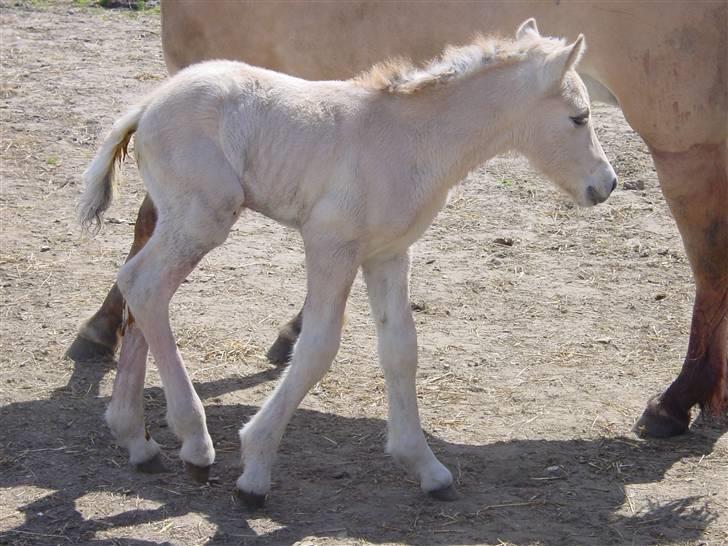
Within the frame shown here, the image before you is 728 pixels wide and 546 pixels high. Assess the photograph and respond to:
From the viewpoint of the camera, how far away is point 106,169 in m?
4.27

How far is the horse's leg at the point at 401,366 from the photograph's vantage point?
4312 millimetres

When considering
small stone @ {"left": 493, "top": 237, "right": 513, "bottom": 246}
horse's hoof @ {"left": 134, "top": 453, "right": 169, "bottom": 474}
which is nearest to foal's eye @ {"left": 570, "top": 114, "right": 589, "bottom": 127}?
horse's hoof @ {"left": 134, "top": 453, "right": 169, "bottom": 474}

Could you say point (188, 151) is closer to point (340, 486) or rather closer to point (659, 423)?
point (340, 486)

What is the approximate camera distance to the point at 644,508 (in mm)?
4379

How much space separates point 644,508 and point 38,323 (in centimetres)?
300

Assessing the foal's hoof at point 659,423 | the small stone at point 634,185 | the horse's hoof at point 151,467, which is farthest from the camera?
the small stone at point 634,185

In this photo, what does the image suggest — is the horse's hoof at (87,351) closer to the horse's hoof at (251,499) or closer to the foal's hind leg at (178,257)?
the foal's hind leg at (178,257)

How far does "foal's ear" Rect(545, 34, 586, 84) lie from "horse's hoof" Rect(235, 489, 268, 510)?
1736 mm

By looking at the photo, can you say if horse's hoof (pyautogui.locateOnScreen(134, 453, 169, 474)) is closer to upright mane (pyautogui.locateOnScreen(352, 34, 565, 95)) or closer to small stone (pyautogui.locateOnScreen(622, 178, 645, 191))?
upright mane (pyautogui.locateOnScreen(352, 34, 565, 95))

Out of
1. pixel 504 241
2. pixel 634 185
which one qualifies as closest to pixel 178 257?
pixel 504 241

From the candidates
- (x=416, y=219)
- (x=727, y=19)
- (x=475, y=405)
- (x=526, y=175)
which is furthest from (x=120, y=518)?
(x=526, y=175)

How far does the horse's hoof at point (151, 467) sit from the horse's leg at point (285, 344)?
4.15 ft

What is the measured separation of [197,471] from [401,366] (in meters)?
0.82

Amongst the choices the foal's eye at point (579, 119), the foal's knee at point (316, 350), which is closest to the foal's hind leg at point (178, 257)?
the foal's knee at point (316, 350)
